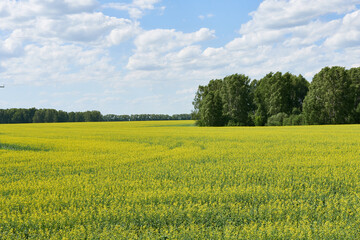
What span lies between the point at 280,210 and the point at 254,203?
1.30 metres

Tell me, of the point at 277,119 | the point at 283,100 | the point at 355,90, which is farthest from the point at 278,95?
the point at 355,90

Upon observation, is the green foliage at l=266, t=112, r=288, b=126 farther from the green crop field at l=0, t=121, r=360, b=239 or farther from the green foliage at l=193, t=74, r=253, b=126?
the green crop field at l=0, t=121, r=360, b=239

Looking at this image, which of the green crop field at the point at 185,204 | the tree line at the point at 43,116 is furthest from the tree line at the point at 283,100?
the tree line at the point at 43,116

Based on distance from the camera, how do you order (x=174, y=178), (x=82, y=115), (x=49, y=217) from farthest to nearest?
(x=82, y=115), (x=174, y=178), (x=49, y=217)

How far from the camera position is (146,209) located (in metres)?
9.55

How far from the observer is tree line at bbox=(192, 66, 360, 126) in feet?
249

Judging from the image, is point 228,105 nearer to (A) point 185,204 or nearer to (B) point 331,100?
(B) point 331,100

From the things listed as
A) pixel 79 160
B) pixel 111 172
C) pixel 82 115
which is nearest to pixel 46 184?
pixel 111 172

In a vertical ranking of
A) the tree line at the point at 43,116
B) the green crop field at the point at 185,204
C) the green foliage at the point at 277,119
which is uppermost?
the tree line at the point at 43,116

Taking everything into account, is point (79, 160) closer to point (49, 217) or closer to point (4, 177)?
point (4, 177)

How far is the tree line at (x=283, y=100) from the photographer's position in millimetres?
75812

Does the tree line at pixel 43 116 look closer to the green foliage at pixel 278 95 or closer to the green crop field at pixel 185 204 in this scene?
the green foliage at pixel 278 95

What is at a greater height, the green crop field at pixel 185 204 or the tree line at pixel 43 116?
the tree line at pixel 43 116

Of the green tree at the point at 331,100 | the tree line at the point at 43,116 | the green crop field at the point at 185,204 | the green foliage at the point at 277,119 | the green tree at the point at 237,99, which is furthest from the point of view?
the tree line at the point at 43,116
